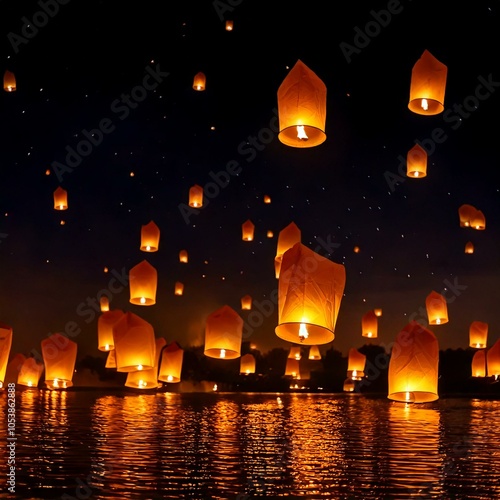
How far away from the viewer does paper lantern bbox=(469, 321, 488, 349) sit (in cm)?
1371

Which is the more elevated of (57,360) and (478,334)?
(478,334)

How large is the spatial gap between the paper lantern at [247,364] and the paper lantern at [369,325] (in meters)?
2.29

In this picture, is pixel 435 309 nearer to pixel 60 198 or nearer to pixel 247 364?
pixel 247 364

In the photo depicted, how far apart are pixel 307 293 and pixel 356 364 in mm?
10061

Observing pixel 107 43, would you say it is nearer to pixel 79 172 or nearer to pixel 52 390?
pixel 79 172

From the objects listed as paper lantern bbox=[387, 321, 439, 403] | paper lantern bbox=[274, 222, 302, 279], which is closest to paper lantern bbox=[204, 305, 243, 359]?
paper lantern bbox=[387, 321, 439, 403]

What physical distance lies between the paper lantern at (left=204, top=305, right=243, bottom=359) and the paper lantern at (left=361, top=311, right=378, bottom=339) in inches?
259

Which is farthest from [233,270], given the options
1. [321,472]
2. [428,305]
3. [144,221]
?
[321,472]

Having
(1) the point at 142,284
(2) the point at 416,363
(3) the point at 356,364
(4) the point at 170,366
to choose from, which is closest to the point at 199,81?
(1) the point at 142,284

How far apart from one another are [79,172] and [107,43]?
334cm

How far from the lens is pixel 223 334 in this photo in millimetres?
8438

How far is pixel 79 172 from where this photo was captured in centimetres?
1507

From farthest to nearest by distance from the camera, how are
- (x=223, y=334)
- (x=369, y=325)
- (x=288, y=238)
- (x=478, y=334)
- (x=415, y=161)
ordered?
(x=369, y=325) → (x=478, y=334) → (x=288, y=238) → (x=415, y=161) → (x=223, y=334)

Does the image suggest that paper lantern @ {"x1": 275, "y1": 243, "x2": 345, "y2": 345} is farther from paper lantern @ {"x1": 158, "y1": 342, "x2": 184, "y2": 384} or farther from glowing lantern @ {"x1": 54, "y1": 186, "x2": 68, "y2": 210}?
glowing lantern @ {"x1": 54, "y1": 186, "x2": 68, "y2": 210}
